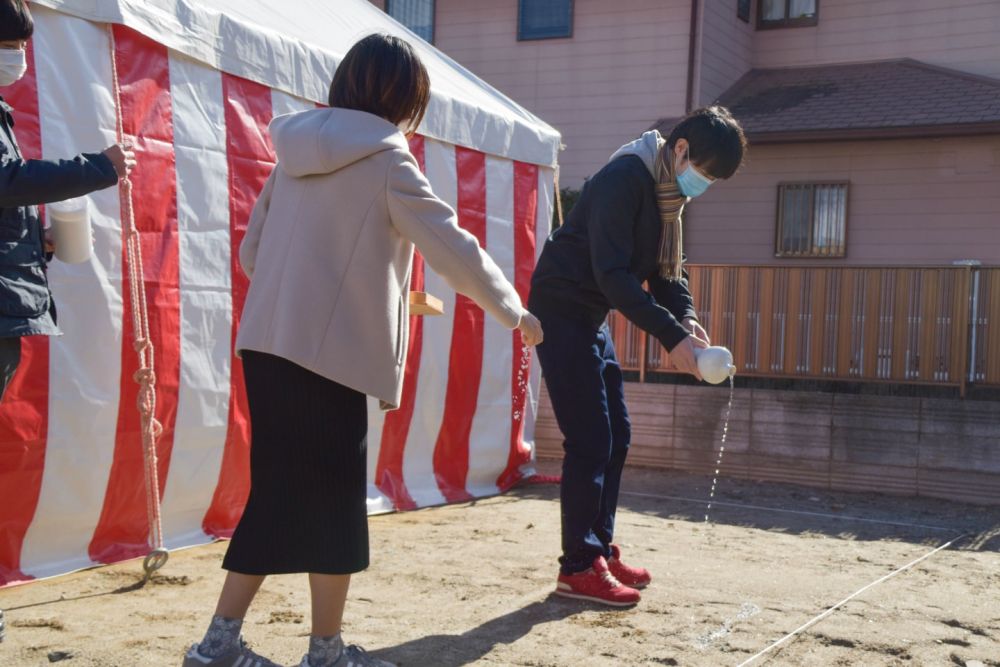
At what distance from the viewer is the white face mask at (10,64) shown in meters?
2.82

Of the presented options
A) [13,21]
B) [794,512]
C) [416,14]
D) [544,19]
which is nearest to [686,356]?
[13,21]

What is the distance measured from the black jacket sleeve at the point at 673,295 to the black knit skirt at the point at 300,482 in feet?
5.43

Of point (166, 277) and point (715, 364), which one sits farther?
point (166, 277)

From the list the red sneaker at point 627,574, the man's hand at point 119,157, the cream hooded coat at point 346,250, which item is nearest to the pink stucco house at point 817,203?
the red sneaker at point 627,574

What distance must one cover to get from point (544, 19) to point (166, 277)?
1014cm

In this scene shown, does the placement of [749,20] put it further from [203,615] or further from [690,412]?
[203,615]

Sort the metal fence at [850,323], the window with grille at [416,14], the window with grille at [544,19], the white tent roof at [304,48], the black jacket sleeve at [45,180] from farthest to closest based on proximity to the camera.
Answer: the window with grille at [416,14]
the window with grille at [544,19]
the metal fence at [850,323]
the white tent roof at [304,48]
the black jacket sleeve at [45,180]

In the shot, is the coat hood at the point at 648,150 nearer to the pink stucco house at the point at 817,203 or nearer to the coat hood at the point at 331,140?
the coat hood at the point at 331,140

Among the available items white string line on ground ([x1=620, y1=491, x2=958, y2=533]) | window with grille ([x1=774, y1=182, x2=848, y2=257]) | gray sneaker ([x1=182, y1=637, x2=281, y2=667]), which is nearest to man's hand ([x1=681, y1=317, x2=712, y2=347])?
gray sneaker ([x1=182, y1=637, x2=281, y2=667])

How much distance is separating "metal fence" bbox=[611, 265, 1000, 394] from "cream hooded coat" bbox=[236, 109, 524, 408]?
5.94 metres

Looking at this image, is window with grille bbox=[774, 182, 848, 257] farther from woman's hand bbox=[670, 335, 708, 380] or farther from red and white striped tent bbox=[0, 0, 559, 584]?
woman's hand bbox=[670, 335, 708, 380]

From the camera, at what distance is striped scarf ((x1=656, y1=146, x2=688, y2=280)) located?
11.8 ft

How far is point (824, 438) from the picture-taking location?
732 cm

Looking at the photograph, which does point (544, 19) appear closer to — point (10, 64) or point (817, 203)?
point (817, 203)
